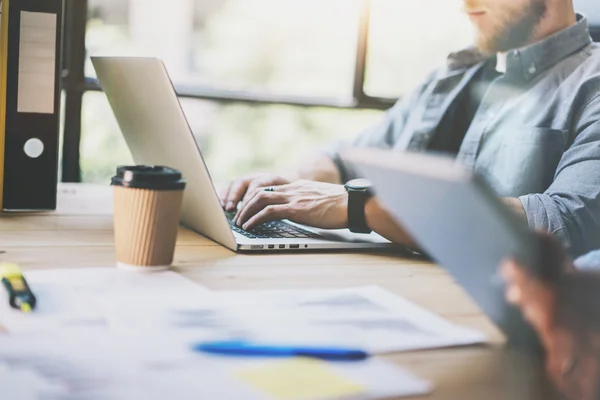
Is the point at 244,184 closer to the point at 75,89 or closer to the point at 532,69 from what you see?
the point at 532,69

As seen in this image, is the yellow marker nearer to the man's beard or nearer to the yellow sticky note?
the yellow sticky note

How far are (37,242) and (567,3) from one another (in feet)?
4.09

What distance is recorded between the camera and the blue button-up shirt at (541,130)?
1.22 metres

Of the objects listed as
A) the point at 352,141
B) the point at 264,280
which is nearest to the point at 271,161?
the point at 352,141

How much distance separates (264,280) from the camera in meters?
→ 0.87

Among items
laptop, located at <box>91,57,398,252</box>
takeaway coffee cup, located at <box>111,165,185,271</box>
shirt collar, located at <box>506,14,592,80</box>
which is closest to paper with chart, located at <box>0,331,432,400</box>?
takeaway coffee cup, located at <box>111,165,185,271</box>

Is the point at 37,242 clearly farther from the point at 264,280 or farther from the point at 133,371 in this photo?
the point at 133,371

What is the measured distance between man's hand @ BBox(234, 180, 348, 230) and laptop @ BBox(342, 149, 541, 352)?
0.55 metres

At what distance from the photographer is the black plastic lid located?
2.81 ft

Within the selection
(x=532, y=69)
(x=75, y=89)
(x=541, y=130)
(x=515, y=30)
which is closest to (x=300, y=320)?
(x=541, y=130)

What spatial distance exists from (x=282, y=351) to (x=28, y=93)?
87cm

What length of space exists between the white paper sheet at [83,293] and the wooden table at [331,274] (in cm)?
4

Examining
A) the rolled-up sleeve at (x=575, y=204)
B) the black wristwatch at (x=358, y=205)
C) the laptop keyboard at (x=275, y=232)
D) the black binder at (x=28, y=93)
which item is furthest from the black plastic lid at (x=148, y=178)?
the rolled-up sleeve at (x=575, y=204)

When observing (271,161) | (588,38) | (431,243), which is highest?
(588,38)
